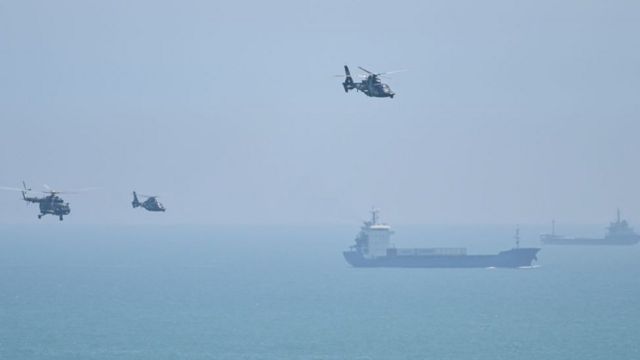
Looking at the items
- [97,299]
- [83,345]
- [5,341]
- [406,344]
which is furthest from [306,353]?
[97,299]

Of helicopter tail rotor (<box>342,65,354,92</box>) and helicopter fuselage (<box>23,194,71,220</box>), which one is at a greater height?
helicopter tail rotor (<box>342,65,354,92</box>)

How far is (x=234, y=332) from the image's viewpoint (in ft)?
501

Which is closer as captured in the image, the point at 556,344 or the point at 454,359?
the point at 454,359

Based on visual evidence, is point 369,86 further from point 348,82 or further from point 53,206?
point 53,206

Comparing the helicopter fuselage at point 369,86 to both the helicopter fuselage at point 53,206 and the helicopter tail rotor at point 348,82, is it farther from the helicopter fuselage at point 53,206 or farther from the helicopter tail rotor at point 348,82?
the helicopter fuselage at point 53,206

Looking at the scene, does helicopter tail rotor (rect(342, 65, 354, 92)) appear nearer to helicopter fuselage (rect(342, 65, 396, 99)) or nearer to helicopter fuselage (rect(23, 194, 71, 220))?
helicopter fuselage (rect(342, 65, 396, 99))

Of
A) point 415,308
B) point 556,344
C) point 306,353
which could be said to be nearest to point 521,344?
point 556,344

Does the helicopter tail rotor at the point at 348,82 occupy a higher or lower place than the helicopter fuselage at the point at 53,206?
higher

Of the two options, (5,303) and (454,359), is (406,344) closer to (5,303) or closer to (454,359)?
(454,359)

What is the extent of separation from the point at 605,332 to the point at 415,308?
3427 cm

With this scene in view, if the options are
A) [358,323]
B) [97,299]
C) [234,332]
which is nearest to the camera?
[234,332]

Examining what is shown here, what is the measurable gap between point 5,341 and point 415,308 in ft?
195

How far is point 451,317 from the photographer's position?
171m

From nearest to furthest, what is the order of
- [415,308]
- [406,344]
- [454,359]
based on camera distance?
[454,359] < [406,344] < [415,308]
